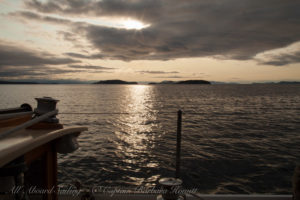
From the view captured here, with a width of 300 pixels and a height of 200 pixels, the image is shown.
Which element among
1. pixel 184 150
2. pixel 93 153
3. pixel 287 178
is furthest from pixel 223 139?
pixel 93 153

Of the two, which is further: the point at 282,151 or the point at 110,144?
the point at 110,144

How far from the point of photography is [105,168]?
8500mm

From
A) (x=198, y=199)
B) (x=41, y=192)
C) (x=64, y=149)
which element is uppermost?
(x=64, y=149)

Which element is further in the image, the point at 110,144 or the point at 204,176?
the point at 110,144

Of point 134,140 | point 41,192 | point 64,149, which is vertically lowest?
point 134,140

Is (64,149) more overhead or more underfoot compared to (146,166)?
more overhead

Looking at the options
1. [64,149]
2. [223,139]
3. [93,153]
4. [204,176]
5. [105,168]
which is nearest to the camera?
[64,149]

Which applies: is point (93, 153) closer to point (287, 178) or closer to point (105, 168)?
point (105, 168)

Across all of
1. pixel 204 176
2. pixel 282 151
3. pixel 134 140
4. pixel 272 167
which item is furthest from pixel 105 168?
pixel 282 151

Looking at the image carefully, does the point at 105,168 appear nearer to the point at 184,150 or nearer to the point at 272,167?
the point at 184,150

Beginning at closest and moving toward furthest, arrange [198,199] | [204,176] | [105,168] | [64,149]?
[64,149]
[198,199]
[204,176]
[105,168]

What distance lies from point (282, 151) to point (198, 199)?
972cm

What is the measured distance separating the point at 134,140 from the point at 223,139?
545 centimetres

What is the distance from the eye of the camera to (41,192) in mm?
2150
